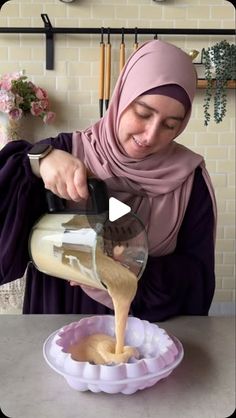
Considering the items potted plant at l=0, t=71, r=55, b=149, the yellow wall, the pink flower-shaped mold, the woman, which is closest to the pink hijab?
the woman

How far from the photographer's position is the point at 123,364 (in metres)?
0.41

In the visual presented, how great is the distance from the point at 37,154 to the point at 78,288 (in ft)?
0.76

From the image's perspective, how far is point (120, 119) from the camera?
0.57 metres

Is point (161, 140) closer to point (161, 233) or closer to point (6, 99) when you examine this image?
point (161, 233)

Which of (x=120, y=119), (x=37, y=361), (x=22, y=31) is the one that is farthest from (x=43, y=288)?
(x=22, y=31)

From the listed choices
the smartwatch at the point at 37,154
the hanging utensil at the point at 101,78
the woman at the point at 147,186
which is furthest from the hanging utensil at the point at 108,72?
the smartwatch at the point at 37,154

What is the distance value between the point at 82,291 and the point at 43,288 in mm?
61

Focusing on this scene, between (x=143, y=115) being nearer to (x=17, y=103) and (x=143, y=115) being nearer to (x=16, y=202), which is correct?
(x=16, y=202)

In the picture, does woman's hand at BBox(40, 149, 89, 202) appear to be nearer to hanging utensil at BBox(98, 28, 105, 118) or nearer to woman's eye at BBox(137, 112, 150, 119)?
woman's eye at BBox(137, 112, 150, 119)

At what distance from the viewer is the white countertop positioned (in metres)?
0.41

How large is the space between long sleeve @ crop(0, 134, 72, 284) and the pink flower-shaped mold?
123 mm

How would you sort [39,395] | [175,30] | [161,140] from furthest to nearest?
[175,30] < [161,140] < [39,395]

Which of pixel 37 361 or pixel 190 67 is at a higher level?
pixel 190 67

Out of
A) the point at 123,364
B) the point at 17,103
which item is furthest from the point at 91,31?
the point at 123,364
